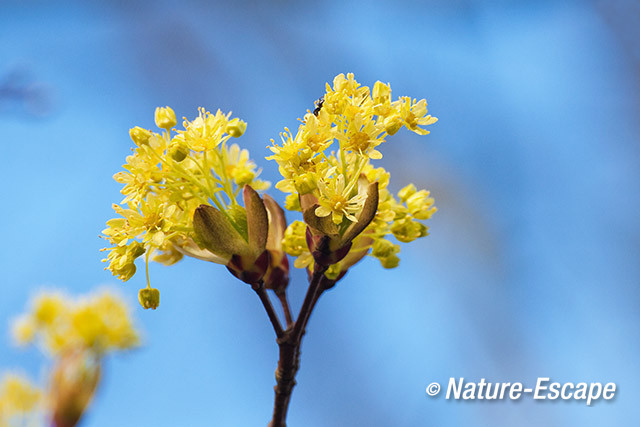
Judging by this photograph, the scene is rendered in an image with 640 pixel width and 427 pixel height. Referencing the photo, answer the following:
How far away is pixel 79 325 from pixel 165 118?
1.31 m

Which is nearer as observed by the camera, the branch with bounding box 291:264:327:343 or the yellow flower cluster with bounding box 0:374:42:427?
the branch with bounding box 291:264:327:343

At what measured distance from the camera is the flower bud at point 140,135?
0.85 meters

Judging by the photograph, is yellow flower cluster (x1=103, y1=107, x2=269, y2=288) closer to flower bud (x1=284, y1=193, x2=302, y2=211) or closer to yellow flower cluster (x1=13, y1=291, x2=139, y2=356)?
flower bud (x1=284, y1=193, x2=302, y2=211)

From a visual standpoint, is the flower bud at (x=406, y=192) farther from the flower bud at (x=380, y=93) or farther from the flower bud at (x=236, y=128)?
the flower bud at (x=236, y=128)

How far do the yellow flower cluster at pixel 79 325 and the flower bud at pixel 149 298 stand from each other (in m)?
1.12

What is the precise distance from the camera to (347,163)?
33.4 inches

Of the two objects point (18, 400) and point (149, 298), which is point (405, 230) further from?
point (18, 400)

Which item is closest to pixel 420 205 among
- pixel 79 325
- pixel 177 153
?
pixel 177 153

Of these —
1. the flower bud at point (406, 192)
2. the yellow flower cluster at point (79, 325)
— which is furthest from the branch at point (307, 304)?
the yellow flower cluster at point (79, 325)

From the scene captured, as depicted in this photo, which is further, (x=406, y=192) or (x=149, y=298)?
(x=406, y=192)

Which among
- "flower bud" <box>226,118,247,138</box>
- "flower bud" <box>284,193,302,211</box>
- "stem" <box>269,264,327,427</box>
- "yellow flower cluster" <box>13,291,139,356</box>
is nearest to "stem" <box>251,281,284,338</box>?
"stem" <box>269,264,327,427</box>

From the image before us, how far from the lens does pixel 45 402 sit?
61.6 inches

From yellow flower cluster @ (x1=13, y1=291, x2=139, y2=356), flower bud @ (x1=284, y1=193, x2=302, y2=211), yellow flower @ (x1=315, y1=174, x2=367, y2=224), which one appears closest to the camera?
yellow flower @ (x1=315, y1=174, x2=367, y2=224)

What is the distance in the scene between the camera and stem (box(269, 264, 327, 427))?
0.84m
